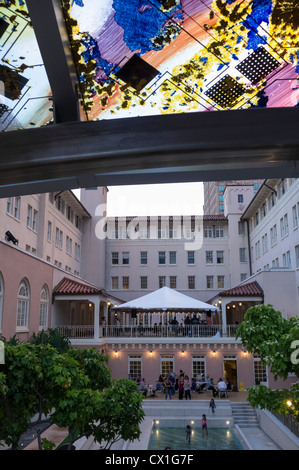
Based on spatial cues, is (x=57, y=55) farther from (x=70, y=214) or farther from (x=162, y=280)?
(x=162, y=280)

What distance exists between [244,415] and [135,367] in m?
7.91

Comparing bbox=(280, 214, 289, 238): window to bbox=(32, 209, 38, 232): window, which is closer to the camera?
bbox=(32, 209, 38, 232): window

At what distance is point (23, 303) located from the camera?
2017 cm

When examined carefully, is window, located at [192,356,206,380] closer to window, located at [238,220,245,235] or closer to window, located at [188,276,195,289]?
window, located at [188,276,195,289]

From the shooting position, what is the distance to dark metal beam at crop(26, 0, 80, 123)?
224 centimetres

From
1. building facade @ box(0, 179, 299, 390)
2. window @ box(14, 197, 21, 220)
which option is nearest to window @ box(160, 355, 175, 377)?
building facade @ box(0, 179, 299, 390)

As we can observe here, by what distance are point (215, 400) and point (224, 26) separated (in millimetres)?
22683

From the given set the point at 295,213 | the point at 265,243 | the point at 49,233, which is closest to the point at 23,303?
the point at 49,233

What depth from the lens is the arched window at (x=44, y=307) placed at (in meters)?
23.1

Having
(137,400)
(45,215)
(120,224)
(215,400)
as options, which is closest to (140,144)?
(137,400)

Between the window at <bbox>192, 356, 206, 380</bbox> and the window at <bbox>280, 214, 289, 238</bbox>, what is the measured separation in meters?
9.69

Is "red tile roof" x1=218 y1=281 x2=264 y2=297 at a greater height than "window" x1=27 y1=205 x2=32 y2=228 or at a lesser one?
lesser

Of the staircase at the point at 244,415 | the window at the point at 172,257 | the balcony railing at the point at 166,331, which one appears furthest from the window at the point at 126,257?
the staircase at the point at 244,415

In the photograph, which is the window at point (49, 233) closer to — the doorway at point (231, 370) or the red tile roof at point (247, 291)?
the red tile roof at point (247, 291)
